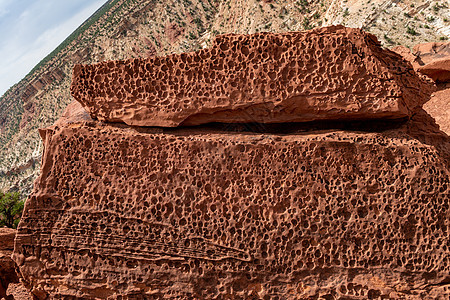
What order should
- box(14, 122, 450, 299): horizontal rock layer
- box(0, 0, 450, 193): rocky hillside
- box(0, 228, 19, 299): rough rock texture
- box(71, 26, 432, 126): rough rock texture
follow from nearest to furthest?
box(14, 122, 450, 299): horizontal rock layer
box(71, 26, 432, 126): rough rock texture
box(0, 228, 19, 299): rough rock texture
box(0, 0, 450, 193): rocky hillside

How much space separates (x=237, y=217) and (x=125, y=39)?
159ft

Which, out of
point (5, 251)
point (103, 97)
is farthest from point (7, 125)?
point (103, 97)

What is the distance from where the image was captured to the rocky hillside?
3350 centimetres

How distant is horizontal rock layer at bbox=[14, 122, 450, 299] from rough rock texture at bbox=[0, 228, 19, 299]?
3219mm

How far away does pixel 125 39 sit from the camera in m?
47.2

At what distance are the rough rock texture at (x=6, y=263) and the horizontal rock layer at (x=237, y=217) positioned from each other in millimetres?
3219

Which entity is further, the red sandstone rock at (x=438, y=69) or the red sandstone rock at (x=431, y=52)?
the red sandstone rock at (x=431, y=52)

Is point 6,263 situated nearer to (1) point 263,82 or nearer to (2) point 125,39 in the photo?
(1) point 263,82

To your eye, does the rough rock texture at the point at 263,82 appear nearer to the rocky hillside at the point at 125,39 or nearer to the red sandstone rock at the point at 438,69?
the red sandstone rock at the point at 438,69

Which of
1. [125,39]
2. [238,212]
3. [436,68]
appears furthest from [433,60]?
[125,39]

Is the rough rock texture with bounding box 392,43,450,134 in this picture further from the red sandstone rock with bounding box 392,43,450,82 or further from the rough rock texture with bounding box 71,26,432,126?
the rough rock texture with bounding box 71,26,432,126

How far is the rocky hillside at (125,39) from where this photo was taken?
33.5 metres

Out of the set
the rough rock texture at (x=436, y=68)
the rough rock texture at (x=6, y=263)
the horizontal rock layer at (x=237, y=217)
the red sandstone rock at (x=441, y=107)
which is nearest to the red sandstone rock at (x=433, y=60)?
the rough rock texture at (x=436, y=68)

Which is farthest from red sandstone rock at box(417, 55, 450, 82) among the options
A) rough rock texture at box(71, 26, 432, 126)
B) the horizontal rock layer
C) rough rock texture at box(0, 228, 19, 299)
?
rough rock texture at box(0, 228, 19, 299)
